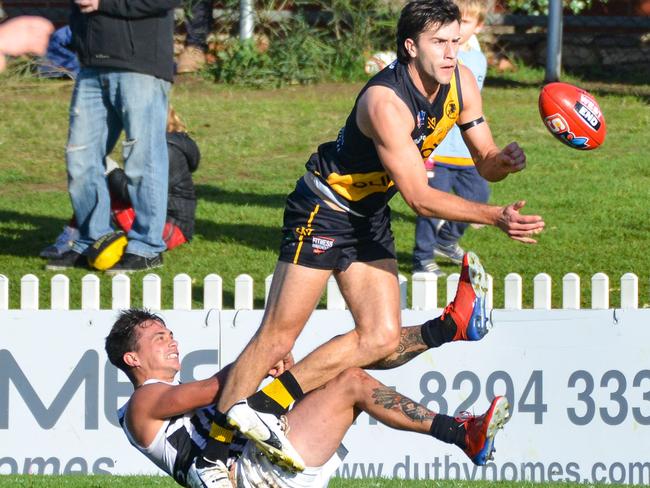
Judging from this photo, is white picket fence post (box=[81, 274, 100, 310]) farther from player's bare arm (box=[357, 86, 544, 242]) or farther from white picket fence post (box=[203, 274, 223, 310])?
player's bare arm (box=[357, 86, 544, 242])

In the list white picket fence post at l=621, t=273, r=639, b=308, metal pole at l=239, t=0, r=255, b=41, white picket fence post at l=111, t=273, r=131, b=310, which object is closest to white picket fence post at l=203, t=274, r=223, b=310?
white picket fence post at l=111, t=273, r=131, b=310

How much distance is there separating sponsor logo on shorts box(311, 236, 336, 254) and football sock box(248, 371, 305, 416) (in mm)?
574

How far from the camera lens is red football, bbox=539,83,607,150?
6.90 m

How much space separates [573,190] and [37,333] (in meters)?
5.12

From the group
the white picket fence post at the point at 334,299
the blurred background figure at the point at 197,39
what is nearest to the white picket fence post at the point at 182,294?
the white picket fence post at the point at 334,299

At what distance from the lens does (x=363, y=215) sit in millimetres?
6590

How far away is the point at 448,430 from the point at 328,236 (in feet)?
3.51

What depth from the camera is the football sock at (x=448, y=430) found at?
6.05 meters

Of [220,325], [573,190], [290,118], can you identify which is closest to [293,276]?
[220,325]

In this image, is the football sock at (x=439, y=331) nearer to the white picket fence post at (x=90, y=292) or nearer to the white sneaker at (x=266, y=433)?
the white sneaker at (x=266, y=433)

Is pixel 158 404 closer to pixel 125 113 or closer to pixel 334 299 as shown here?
pixel 334 299

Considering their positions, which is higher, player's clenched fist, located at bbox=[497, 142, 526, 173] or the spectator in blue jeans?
player's clenched fist, located at bbox=[497, 142, 526, 173]

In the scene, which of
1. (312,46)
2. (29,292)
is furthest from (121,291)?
(312,46)

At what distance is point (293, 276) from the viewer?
651cm
